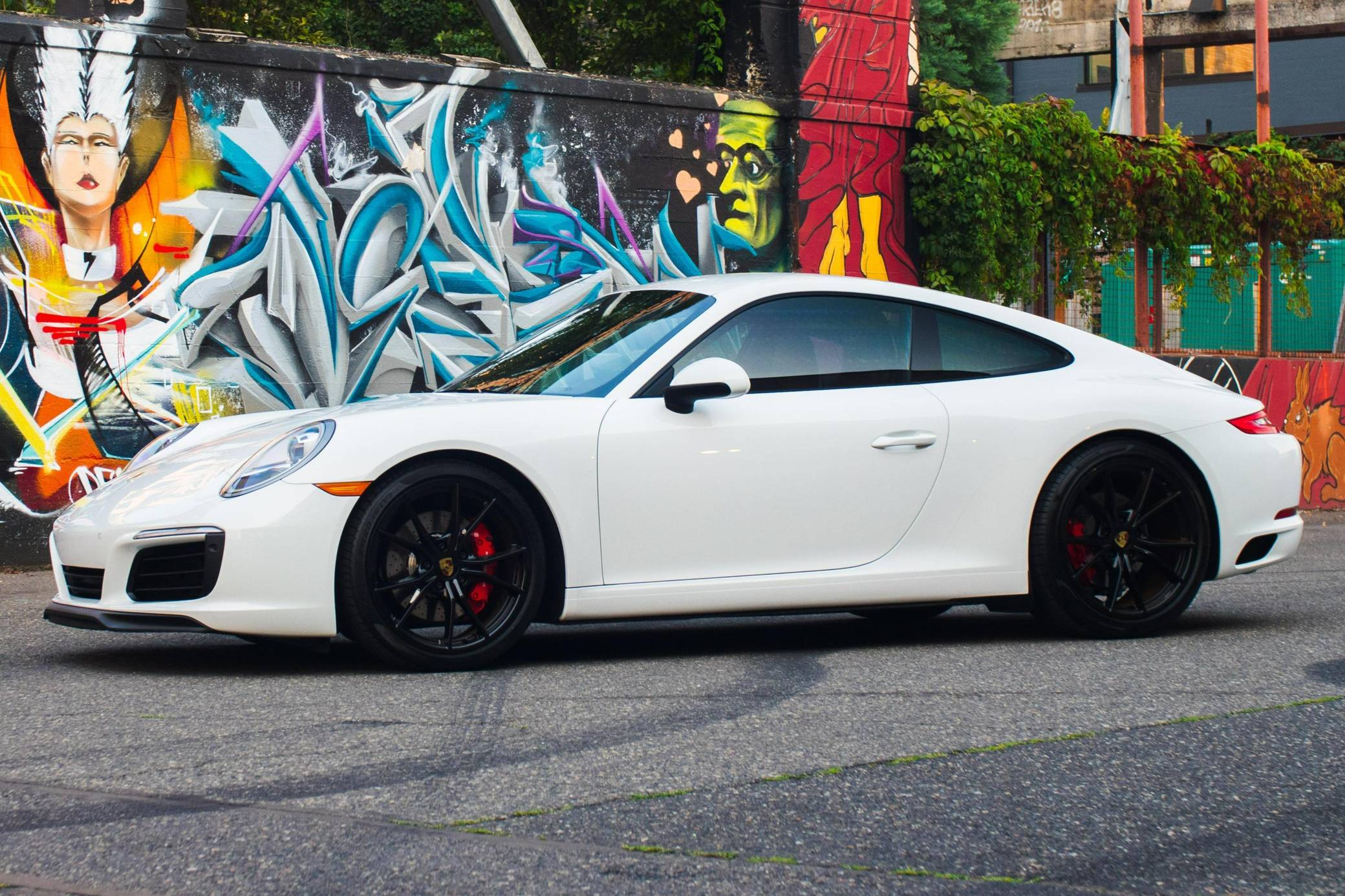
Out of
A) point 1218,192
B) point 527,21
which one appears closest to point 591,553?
point 1218,192

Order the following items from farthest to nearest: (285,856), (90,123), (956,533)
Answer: (90,123)
(956,533)
(285,856)

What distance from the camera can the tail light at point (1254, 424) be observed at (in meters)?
6.00

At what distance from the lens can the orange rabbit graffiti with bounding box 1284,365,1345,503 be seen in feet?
47.5

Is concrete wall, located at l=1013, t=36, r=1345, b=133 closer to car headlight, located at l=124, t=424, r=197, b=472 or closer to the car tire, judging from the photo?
the car tire

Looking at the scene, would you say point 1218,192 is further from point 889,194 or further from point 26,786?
point 26,786

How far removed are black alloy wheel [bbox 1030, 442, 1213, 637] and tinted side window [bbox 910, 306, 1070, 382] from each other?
0.42m

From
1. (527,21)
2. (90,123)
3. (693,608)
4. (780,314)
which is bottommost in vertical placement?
(693,608)

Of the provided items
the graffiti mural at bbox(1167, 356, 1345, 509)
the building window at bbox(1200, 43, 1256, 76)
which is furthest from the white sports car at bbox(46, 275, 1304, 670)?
the building window at bbox(1200, 43, 1256, 76)

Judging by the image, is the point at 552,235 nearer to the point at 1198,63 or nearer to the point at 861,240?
the point at 861,240

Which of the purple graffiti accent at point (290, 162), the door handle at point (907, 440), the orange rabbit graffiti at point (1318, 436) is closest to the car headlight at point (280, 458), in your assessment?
the door handle at point (907, 440)

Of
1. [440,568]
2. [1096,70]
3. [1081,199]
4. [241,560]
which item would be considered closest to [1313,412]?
[1081,199]

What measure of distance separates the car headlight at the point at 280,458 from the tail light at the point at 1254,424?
11.1 ft

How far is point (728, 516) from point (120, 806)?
2446 millimetres

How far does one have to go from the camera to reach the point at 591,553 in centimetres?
514
